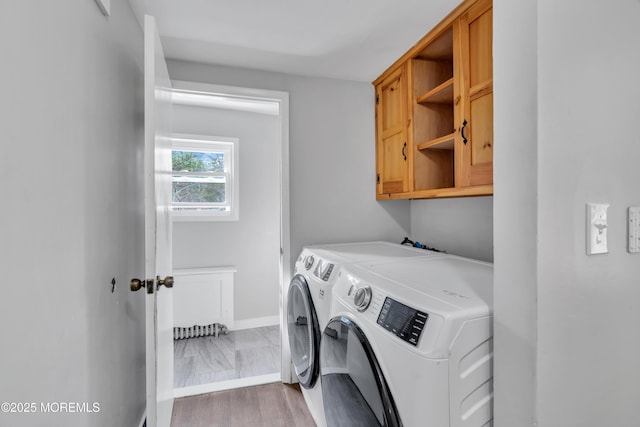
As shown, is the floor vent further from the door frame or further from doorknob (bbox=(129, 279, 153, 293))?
doorknob (bbox=(129, 279, 153, 293))

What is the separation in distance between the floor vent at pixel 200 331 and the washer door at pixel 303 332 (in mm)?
1421

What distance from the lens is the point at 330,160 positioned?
2334mm

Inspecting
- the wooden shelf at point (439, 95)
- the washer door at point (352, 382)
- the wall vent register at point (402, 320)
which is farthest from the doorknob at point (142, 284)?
the wooden shelf at point (439, 95)

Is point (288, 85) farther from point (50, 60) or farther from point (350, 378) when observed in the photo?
point (350, 378)

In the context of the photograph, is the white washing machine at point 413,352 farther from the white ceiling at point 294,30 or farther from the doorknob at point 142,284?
the white ceiling at point 294,30

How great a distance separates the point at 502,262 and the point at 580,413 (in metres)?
0.44

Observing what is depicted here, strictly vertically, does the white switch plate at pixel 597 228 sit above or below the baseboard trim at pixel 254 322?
above

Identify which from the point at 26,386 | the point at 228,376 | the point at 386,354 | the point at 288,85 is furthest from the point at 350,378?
the point at 288,85

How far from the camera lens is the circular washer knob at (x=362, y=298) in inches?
43.6

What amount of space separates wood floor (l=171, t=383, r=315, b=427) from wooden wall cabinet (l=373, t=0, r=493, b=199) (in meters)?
1.53

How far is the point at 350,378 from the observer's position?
43.8 inches

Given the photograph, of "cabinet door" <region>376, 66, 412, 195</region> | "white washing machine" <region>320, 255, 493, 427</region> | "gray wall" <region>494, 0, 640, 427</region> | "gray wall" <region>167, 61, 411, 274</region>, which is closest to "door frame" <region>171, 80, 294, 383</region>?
"gray wall" <region>167, 61, 411, 274</region>

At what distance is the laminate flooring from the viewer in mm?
2322

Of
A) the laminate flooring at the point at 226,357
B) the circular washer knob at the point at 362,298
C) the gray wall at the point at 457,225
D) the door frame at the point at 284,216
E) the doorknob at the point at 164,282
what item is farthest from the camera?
the laminate flooring at the point at 226,357
